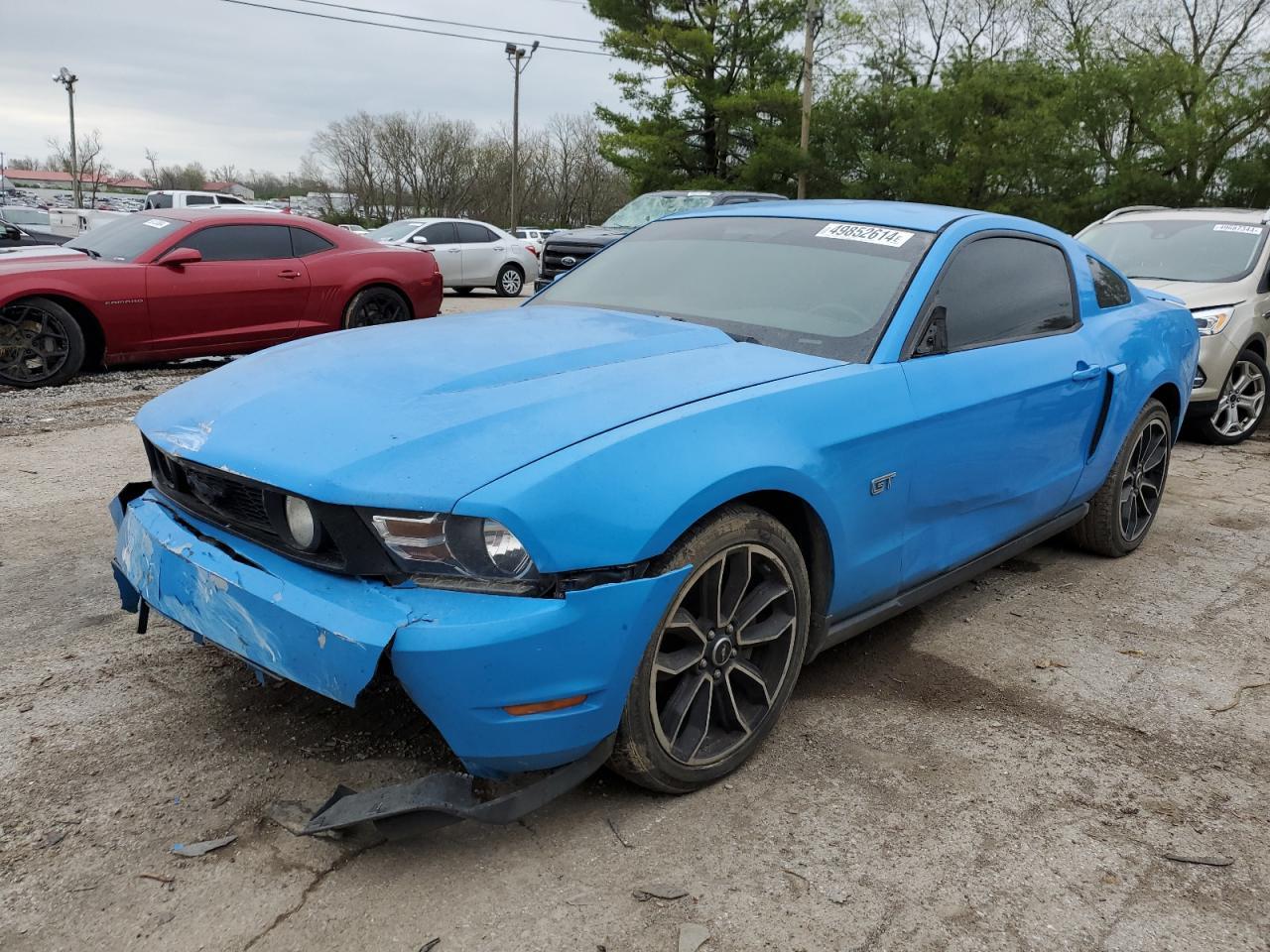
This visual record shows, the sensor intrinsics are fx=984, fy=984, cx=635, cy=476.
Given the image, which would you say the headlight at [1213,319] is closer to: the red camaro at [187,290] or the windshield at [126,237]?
the red camaro at [187,290]

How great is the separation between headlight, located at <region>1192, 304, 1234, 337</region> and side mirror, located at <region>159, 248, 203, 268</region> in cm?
766

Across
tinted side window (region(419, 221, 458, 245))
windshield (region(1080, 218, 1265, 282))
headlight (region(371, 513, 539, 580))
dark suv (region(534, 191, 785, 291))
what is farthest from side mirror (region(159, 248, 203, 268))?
tinted side window (region(419, 221, 458, 245))

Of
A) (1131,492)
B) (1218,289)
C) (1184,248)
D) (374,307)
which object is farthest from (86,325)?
(1184,248)

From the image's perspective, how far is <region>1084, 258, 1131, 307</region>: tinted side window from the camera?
4.22 m

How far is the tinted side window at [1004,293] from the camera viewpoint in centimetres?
329

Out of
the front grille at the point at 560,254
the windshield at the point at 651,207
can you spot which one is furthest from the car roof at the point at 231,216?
the windshield at the point at 651,207

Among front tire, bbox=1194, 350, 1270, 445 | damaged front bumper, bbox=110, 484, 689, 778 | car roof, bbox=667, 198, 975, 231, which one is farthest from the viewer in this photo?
front tire, bbox=1194, 350, 1270, 445

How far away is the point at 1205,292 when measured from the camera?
7.25m

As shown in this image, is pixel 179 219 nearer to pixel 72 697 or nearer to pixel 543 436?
pixel 72 697

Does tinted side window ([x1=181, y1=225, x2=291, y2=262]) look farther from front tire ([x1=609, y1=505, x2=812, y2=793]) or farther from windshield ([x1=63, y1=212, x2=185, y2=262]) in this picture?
front tire ([x1=609, y1=505, x2=812, y2=793])

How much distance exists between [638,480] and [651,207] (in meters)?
14.2

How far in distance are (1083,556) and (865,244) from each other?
2.18 metres

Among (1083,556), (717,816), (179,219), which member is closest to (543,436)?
(717,816)

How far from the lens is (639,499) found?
218 cm
